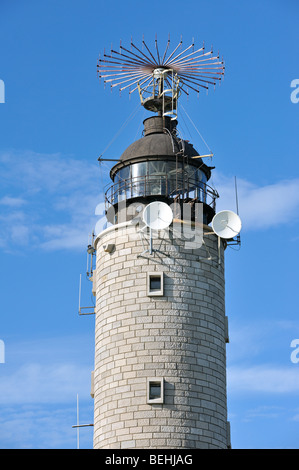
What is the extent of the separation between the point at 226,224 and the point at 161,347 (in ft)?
21.3

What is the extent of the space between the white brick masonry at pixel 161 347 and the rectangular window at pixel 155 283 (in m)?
0.24

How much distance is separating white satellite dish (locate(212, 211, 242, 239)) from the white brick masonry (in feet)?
3.47

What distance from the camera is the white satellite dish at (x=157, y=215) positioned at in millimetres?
51500

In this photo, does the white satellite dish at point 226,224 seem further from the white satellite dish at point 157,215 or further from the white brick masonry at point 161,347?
the white satellite dish at point 157,215

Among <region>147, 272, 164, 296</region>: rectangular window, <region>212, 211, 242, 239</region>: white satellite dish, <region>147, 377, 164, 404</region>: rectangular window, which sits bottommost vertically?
<region>147, 377, 164, 404</region>: rectangular window

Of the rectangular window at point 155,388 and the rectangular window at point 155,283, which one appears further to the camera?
the rectangular window at point 155,283

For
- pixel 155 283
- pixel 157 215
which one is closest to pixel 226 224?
pixel 157 215

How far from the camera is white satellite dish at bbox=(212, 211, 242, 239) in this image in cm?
5238

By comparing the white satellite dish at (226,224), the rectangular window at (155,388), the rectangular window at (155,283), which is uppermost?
the white satellite dish at (226,224)

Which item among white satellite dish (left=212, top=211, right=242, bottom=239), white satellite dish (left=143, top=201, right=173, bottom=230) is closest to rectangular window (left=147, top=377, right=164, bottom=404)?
white satellite dish (left=143, top=201, right=173, bottom=230)

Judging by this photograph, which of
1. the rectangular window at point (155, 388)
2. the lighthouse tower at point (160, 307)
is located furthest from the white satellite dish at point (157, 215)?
the rectangular window at point (155, 388)

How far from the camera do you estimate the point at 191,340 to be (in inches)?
2007

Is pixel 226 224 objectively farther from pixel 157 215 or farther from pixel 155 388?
pixel 155 388

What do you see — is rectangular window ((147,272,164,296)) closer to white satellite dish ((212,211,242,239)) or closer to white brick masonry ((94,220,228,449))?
white brick masonry ((94,220,228,449))
